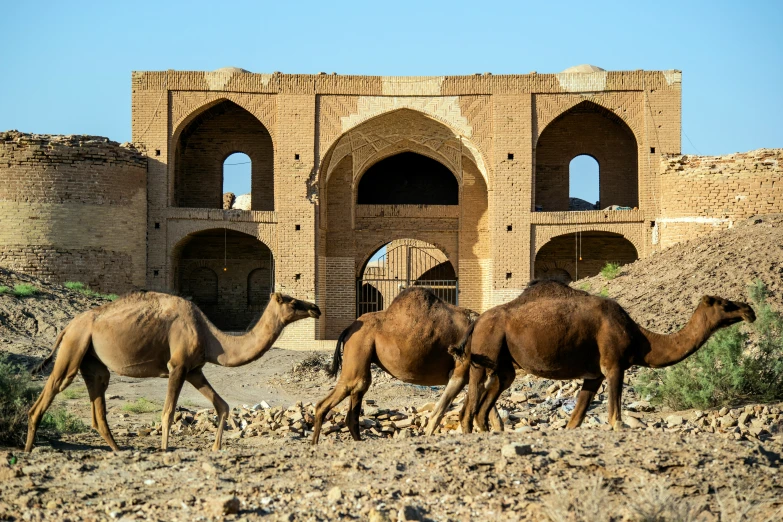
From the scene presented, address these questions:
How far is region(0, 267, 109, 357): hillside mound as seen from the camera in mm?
20375

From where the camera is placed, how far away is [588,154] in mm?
32844

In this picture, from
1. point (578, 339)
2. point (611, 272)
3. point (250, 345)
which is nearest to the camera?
point (578, 339)

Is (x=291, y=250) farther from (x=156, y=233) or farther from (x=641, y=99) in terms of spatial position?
(x=641, y=99)

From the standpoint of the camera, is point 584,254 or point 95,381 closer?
point 95,381

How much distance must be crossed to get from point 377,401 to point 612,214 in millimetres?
13859

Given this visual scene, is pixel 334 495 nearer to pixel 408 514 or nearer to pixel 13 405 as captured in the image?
pixel 408 514

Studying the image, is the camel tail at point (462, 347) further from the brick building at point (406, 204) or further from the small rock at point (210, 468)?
the brick building at point (406, 204)

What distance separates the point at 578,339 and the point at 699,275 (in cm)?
1150

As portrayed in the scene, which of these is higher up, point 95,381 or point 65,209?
point 65,209

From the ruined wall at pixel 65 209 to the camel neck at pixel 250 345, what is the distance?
56.3 ft

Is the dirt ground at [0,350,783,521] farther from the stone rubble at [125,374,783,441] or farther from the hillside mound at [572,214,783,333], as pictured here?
the hillside mound at [572,214,783,333]

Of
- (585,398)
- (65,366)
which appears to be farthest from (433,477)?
(65,366)

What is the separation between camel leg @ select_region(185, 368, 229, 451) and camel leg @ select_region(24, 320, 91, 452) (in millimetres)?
1140

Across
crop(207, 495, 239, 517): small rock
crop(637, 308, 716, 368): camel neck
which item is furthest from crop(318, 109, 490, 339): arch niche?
crop(207, 495, 239, 517): small rock
